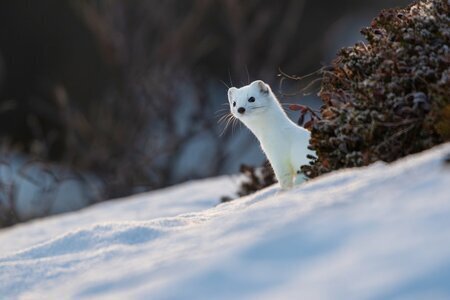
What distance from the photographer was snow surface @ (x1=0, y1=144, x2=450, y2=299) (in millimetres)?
2852

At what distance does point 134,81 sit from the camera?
15.2 metres

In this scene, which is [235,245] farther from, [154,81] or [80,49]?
[80,49]

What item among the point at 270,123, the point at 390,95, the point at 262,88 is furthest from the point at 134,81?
the point at 390,95

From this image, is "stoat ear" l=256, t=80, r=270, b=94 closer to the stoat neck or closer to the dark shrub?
the stoat neck

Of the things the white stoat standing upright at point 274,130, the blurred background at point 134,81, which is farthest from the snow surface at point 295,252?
the blurred background at point 134,81

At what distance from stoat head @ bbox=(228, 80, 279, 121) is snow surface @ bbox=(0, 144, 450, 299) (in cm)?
163

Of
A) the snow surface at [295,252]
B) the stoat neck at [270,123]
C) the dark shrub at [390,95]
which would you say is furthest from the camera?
the stoat neck at [270,123]

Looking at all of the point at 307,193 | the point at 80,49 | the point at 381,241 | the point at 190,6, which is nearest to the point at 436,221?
the point at 381,241

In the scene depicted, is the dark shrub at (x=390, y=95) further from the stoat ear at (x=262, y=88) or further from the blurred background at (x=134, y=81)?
the blurred background at (x=134, y=81)

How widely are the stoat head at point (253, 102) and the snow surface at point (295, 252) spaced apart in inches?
64.1

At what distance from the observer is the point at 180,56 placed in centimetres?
1559

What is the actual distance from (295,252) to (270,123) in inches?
110

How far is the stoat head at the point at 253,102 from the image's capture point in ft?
19.3

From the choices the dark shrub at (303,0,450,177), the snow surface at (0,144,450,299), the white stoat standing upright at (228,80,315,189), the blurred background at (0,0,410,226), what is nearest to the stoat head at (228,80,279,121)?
the white stoat standing upright at (228,80,315,189)
